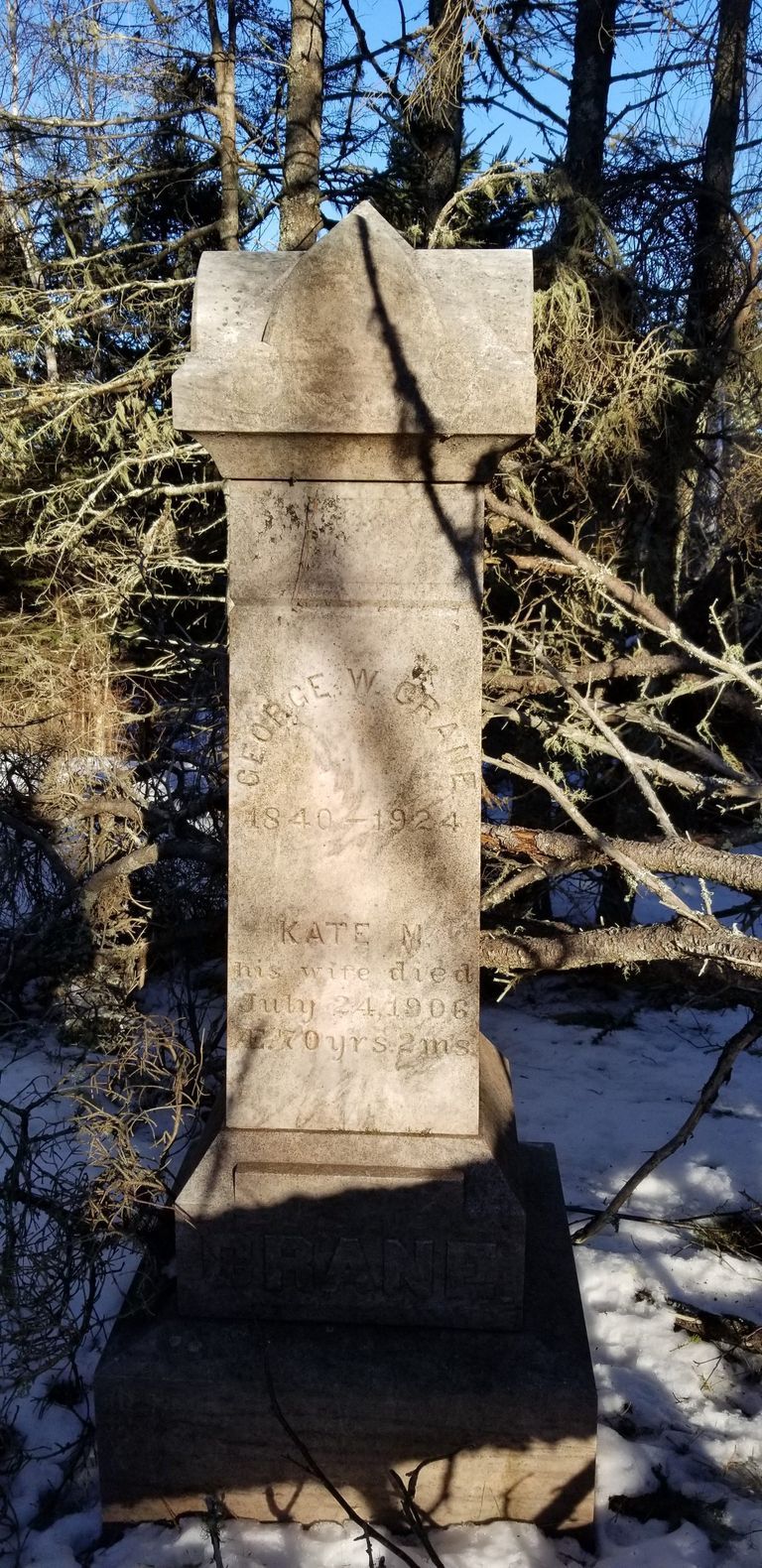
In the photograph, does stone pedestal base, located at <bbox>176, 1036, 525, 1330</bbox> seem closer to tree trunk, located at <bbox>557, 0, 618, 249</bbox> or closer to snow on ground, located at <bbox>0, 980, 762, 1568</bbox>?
snow on ground, located at <bbox>0, 980, 762, 1568</bbox>

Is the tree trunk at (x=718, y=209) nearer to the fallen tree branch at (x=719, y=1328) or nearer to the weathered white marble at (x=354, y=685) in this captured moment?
the weathered white marble at (x=354, y=685)

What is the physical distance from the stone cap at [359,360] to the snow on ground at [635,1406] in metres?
2.23

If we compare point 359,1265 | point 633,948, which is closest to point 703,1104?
point 633,948

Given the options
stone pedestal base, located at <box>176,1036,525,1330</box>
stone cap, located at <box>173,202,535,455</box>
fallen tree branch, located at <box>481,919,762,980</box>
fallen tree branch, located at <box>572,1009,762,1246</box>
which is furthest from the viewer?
fallen tree branch, located at <box>572,1009,762,1246</box>

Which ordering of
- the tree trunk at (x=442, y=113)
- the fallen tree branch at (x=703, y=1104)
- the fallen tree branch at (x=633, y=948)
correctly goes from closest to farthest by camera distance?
the fallen tree branch at (x=633, y=948) < the fallen tree branch at (x=703, y=1104) < the tree trunk at (x=442, y=113)

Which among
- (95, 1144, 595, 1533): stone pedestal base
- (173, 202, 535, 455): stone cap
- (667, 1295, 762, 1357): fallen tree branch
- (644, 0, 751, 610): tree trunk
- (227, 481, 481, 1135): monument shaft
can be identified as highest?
(644, 0, 751, 610): tree trunk

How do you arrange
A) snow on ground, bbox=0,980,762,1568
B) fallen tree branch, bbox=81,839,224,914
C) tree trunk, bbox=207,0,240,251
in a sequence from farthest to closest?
tree trunk, bbox=207,0,240,251
fallen tree branch, bbox=81,839,224,914
snow on ground, bbox=0,980,762,1568

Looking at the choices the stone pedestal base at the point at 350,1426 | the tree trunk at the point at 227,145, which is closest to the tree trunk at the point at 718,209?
the tree trunk at the point at 227,145

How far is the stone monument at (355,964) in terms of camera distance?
2039 millimetres

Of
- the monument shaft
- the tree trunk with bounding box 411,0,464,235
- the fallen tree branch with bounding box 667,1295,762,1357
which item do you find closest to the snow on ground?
the fallen tree branch with bounding box 667,1295,762,1357

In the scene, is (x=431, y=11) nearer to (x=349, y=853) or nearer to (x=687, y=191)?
(x=687, y=191)

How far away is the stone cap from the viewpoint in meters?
2.01

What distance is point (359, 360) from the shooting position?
6.66ft

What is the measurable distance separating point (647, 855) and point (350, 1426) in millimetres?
1770
